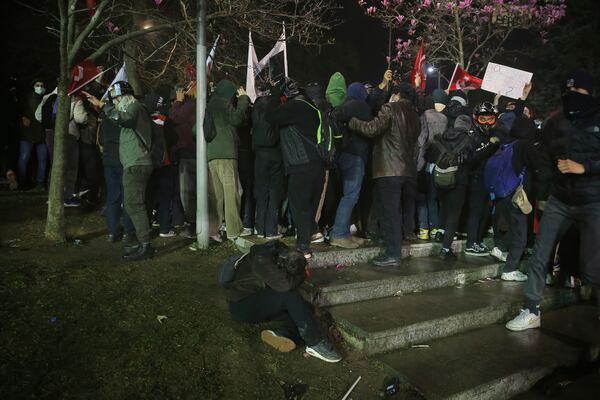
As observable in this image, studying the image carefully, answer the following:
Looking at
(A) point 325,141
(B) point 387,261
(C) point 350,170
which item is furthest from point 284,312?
(C) point 350,170

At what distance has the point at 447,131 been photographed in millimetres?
6508

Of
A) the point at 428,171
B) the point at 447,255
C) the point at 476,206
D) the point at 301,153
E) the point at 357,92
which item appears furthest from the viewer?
the point at 428,171

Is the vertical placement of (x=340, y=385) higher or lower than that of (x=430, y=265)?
lower

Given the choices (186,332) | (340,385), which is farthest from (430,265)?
(186,332)

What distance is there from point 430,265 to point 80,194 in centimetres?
655

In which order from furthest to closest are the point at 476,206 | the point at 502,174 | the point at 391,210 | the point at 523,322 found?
1. the point at 476,206
2. the point at 502,174
3. the point at 391,210
4. the point at 523,322

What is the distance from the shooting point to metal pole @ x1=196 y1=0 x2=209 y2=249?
5.99 meters

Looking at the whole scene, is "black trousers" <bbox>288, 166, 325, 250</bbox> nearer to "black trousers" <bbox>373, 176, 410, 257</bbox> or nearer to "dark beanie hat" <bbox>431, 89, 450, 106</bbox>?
"black trousers" <bbox>373, 176, 410, 257</bbox>

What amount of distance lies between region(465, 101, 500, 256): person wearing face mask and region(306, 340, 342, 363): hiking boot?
3.65 meters

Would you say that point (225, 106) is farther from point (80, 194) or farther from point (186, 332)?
point (80, 194)

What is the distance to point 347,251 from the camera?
595 cm

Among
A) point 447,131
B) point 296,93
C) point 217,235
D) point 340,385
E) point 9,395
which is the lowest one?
point 340,385

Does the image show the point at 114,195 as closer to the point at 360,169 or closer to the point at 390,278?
the point at 360,169

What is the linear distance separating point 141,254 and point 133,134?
4.96ft
